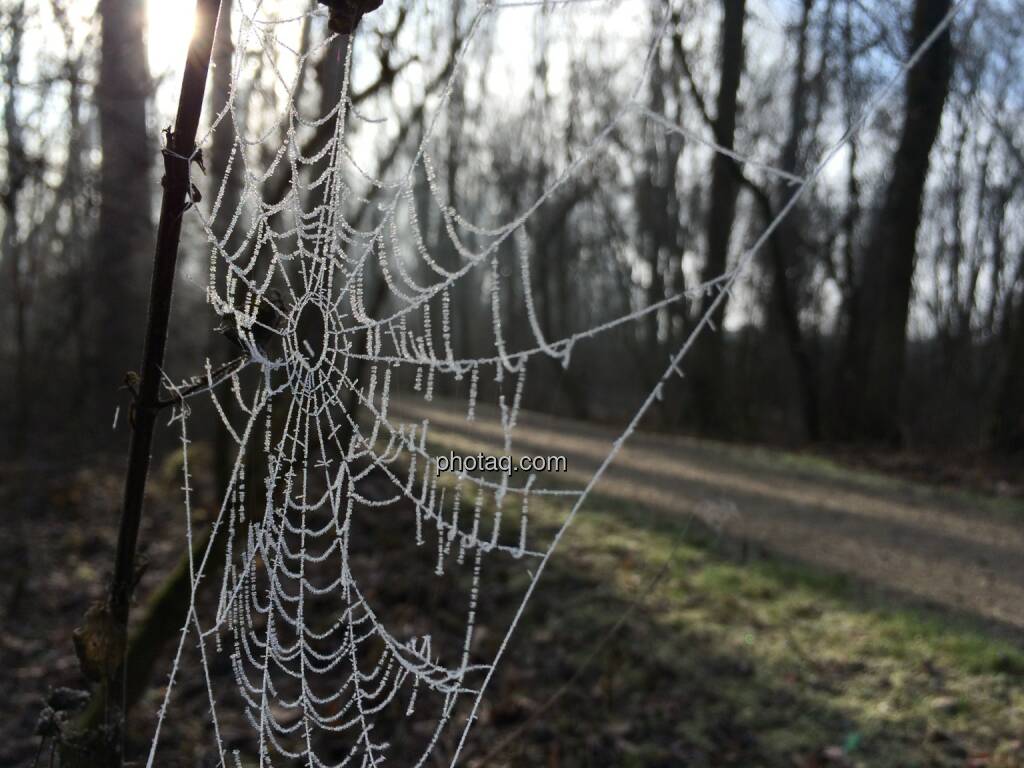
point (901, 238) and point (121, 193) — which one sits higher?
point (901, 238)

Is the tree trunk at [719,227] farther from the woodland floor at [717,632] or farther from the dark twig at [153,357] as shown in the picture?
the dark twig at [153,357]

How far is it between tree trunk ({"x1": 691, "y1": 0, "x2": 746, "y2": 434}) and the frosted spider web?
5174mm

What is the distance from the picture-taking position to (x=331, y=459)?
2.04 metres

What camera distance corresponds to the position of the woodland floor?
3.35 metres

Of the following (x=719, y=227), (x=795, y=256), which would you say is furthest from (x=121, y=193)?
(x=795, y=256)

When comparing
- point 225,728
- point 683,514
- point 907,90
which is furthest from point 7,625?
point 907,90

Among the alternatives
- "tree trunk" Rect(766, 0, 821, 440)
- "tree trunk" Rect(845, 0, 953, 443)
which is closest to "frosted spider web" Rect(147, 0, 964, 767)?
"tree trunk" Rect(845, 0, 953, 443)

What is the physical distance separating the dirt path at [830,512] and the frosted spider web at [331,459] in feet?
2.82

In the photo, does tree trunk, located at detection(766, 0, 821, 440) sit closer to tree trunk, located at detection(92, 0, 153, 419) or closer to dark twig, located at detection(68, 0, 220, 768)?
tree trunk, located at detection(92, 0, 153, 419)

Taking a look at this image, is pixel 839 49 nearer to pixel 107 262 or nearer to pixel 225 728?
pixel 107 262

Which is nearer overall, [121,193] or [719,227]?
[121,193]

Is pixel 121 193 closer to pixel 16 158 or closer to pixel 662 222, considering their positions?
pixel 16 158

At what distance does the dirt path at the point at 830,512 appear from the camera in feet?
15.4

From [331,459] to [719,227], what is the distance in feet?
31.9
